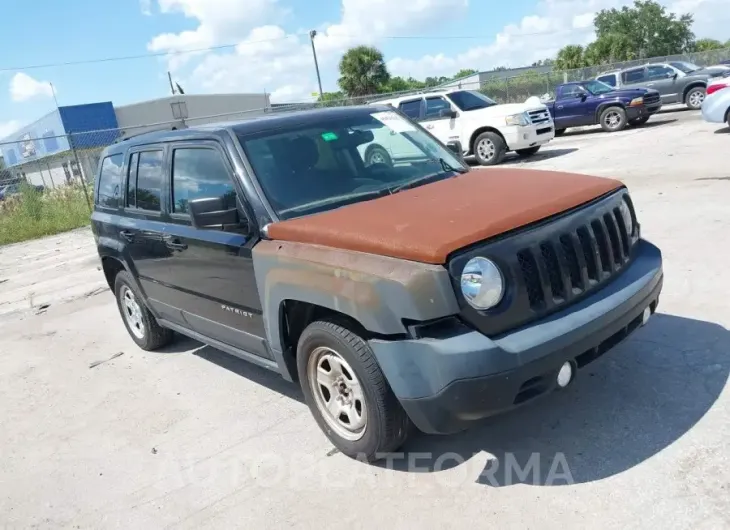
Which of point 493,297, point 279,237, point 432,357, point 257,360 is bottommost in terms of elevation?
point 257,360

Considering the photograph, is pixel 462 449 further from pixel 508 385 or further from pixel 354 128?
pixel 354 128

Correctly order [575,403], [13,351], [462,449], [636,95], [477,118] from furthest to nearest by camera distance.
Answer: [636,95] → [477,118] → [13,351] → [575,403] → [462,449]

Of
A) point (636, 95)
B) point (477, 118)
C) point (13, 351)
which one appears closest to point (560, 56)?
point (636, 95)

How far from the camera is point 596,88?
63.3 feet

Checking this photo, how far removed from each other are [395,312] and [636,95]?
1761 centimetres

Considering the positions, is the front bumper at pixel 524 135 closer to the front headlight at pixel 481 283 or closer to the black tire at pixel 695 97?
the black tire at pixel 695 97

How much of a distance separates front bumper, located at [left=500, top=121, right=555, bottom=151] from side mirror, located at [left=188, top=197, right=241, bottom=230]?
38.3 ft

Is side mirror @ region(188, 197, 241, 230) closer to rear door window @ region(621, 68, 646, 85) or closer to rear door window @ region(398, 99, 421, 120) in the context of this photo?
rear door window @ region(398, 99, 421, 120)

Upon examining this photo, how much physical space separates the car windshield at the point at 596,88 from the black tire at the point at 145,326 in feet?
54.5

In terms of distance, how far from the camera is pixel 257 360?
400cm

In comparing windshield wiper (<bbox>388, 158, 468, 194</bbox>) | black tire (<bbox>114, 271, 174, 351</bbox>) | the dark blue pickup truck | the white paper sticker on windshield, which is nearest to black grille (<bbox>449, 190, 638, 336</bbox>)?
windshield wiper (<bbox>388, 158, 468, 194</bbox>)

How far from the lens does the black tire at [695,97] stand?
67.9 ft

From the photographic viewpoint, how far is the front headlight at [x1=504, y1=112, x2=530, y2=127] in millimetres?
14250

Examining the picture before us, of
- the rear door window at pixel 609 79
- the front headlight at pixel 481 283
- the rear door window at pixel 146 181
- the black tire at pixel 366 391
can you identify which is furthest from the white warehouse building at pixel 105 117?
the front headlight at pixel 481 283
